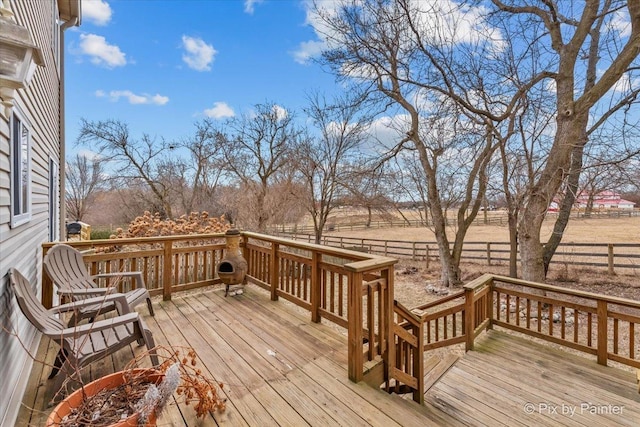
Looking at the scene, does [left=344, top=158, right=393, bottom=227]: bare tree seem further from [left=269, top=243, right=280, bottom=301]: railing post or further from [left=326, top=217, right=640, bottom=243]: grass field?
[left=269, top=243, right=280, bottom=301]: railing post

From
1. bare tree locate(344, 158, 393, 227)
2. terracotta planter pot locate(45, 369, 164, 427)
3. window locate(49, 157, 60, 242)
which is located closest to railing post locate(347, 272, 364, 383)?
terracotta planter pot locate(45, 369, 164, 427)

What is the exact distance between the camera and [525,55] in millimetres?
6836

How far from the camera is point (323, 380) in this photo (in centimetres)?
244

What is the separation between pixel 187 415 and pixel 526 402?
339 cm

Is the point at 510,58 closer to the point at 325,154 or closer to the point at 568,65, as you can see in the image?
Answer: the point at 568,65

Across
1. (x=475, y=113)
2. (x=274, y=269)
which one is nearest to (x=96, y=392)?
(x=274, y=269)

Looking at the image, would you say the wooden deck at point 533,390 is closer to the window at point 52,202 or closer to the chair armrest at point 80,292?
the chair armrest at point 80,292

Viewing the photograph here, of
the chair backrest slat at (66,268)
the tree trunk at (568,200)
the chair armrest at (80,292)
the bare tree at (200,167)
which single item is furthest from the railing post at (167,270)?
the bare tree at (200,167)

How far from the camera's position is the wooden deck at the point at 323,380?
6.83ft

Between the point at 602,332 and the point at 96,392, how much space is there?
18.5ft

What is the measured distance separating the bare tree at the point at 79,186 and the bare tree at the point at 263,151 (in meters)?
12.6

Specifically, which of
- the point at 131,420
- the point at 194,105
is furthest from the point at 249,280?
the point at 194,105

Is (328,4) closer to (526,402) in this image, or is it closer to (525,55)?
(525,55)

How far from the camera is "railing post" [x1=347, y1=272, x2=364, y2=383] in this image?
7.94ft
